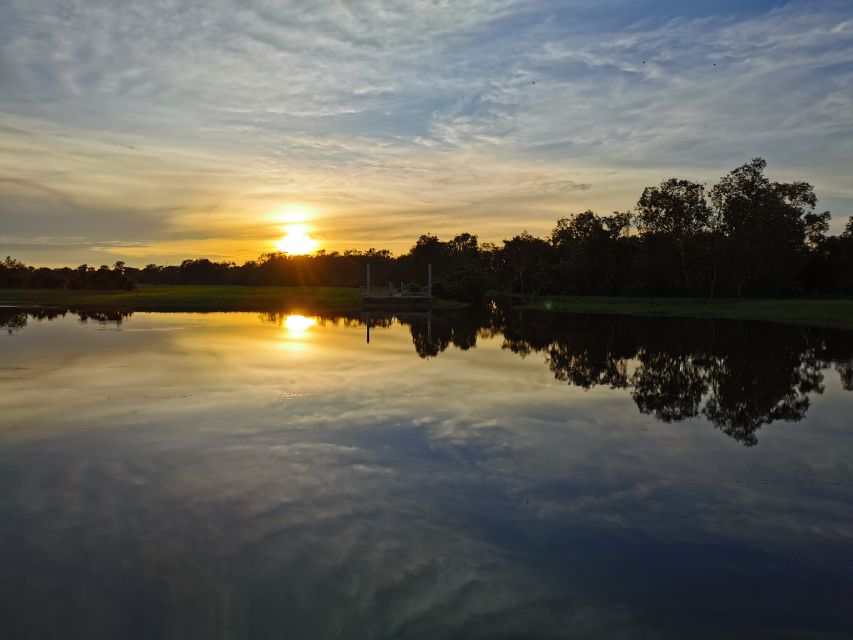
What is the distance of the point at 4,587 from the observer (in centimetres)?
678

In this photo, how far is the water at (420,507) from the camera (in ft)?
21.1

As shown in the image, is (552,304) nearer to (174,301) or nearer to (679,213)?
(679,213)

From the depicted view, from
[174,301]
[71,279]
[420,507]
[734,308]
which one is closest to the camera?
[420,507]

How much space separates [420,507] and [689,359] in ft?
70.7

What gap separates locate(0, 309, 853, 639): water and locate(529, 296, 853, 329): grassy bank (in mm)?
39677

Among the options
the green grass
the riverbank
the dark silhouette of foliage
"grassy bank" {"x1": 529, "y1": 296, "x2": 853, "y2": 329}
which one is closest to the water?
"grassy bank" {"x1": 529, "y1": 296, "x2": 853, "y2": 329}

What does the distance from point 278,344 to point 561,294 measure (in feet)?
238

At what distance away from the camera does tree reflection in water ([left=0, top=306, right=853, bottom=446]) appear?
1709 cm

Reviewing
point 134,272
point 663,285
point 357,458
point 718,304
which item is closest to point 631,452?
point 357,458

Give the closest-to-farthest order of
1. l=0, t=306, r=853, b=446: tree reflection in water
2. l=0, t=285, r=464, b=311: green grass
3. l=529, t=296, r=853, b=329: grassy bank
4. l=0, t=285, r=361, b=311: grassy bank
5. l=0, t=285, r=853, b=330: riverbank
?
l=0, t=306, r=853, b=446: tree reflection in water < l=529, t=296, r=853, b=329: grassy bank < l=0, t=285, r=853, b=330: riverbank < l=0, t=285, r=464, b=311: green grass < l=0, t=285, r=361, b=311: grassy bank

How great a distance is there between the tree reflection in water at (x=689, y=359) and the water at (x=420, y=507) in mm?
240

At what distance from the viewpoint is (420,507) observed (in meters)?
9.23

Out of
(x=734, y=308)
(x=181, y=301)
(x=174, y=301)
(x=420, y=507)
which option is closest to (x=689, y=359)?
(x=420, y=507)

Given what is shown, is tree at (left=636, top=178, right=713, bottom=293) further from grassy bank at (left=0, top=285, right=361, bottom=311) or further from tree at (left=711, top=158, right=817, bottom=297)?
grassy bank at (left=0, top=285, right=361, bottom=311)
